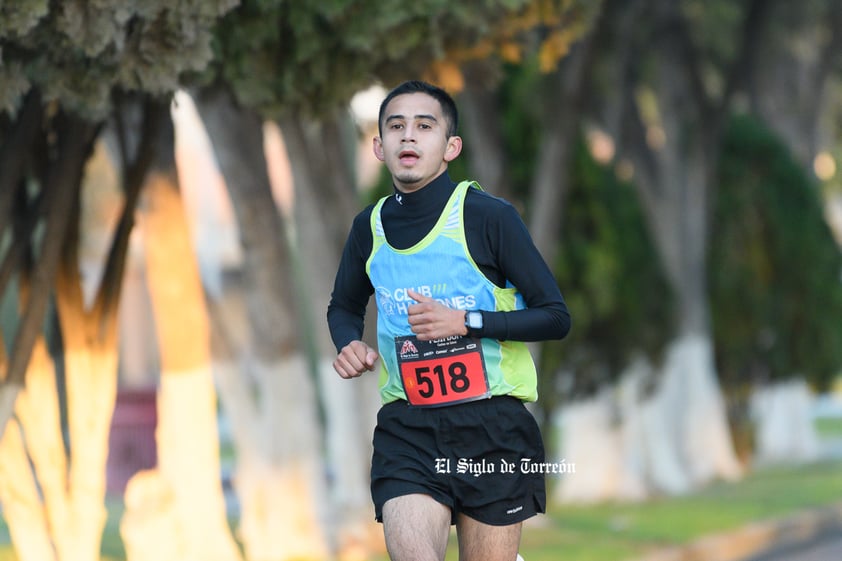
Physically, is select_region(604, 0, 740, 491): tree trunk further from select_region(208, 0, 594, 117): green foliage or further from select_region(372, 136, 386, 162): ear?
select_region(372, 136, 386, 162): ear

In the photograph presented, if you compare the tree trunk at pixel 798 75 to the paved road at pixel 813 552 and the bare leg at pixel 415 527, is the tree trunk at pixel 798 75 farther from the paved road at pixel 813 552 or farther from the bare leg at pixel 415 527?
the bare leg at pixel 415 527

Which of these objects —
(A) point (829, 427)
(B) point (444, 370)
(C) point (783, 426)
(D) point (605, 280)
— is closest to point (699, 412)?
(D) point (605, 280)

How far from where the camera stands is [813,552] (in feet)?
43.1

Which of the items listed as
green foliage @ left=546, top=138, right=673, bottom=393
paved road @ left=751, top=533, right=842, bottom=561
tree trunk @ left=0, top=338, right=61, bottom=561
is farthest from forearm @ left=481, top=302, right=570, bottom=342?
green foliage @ left=546, top=138, right=673, bottom=393

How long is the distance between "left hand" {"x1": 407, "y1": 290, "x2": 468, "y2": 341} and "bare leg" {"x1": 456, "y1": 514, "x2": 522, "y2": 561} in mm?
592

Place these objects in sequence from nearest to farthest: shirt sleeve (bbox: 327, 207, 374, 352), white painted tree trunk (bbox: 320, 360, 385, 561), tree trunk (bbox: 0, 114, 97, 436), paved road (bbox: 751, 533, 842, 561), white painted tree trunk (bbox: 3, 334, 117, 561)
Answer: shirt sleeve (bbox: 327, 207, 374, 352) < tree trunk (bbox: 0, 114, 97, 436) < white painted tree trunk (bbox: 3, 334, 117, 561) < white painted tree trunk (bbox: 320, 360, 385, 561) < paved road (bbox: 751, 533, 842, 561)

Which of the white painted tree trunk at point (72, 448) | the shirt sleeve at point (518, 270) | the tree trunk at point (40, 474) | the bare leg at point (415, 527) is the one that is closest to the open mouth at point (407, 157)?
the shirt sleeve at point (518, 270)

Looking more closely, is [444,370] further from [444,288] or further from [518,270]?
[518,270]

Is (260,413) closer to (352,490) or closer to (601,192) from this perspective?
(352,490)

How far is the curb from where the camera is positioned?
12.5 metres

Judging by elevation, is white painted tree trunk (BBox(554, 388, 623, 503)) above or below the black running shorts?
below

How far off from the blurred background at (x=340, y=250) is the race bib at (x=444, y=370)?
741 millimetres

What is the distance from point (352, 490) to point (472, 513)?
7.46 meters

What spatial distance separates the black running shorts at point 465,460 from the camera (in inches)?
177
